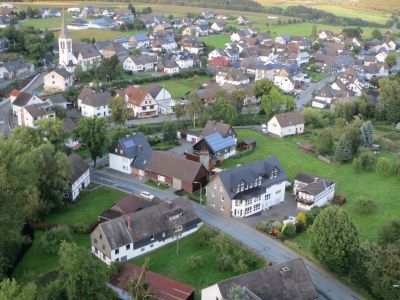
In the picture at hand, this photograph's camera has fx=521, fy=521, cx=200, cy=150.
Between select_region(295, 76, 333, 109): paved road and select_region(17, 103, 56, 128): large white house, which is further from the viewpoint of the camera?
select_region(295, 76, 333, 109): paved road

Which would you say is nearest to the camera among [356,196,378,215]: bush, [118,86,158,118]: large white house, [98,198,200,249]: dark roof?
[98,198,200,249]: dark roof

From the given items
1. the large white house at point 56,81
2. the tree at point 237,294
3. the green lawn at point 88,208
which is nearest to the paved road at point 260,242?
the green lawn at point 88,208

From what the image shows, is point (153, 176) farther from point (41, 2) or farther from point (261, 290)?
point (41, 2)

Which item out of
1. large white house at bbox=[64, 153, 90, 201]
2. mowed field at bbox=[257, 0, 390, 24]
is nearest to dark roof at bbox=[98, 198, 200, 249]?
large white house at bbox=[64, 153, 90, 201]

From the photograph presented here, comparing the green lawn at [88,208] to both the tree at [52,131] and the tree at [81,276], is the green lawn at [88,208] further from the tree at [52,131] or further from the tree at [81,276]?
the tree at [81,276]

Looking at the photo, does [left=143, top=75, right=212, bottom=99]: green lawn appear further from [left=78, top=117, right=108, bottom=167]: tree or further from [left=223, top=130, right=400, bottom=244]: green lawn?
[left=78, top=117, right=108, bottom=167]: tree

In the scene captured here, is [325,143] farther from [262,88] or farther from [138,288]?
[138,288]

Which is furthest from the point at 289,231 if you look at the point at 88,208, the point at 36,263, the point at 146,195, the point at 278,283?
the point at 36,263
